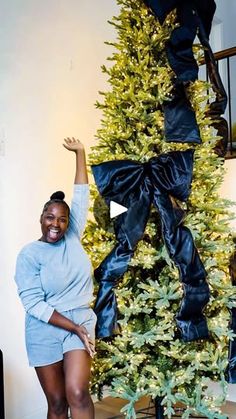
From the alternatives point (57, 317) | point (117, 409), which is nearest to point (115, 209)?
point (57, 317)

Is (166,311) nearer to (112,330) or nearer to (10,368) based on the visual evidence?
(112,330)

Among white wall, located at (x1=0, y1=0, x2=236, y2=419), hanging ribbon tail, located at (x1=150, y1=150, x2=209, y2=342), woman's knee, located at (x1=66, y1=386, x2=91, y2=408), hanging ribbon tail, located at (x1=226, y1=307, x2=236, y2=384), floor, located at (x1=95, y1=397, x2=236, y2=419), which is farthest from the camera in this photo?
floor, located at (x1=95, y1=397, x2=236, y2=419)

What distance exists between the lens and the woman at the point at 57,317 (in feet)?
6.44

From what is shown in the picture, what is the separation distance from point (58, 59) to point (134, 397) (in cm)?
216

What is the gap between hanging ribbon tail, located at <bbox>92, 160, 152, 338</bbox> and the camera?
225 centimetres

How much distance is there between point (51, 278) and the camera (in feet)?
6.55

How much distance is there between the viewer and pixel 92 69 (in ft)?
11.0

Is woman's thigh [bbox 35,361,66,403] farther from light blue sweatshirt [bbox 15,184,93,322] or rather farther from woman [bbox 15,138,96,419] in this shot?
light blue sweatshirt [bbox 15,184,93,322]

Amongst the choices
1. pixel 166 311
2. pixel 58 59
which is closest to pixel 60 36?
pixel 58 59

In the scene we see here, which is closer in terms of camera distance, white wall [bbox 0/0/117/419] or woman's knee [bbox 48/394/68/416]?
woman's knee [bbox 48/394/68/416]

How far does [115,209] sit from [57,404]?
0.93 meters

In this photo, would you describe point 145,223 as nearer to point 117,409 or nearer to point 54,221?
point 54,221

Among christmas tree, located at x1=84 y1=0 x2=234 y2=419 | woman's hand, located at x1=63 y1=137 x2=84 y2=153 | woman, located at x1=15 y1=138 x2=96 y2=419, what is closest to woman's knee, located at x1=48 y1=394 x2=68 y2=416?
woman, located at x1=15 y1=138 x2=96 y2=419

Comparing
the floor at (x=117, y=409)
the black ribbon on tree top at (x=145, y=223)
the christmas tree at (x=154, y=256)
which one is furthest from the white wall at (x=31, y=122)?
the black ribbon on tree top at (x=145, y=223)
